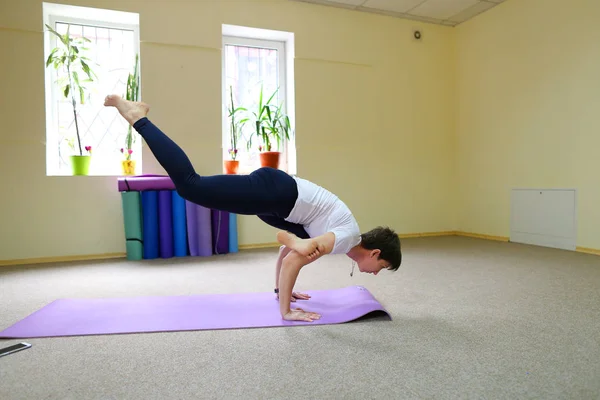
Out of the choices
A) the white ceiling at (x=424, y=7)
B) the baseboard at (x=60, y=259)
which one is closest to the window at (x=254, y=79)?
the white ceiling at (x=424, y=7)

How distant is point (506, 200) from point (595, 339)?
3197mm

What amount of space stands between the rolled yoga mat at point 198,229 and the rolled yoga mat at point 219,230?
102 mm

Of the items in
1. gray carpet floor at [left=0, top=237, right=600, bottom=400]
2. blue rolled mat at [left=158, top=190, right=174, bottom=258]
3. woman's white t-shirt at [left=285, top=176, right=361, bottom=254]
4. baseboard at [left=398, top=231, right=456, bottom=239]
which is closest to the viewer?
gray carpet floor at [left=0, top=237, right=600, bottom=400]

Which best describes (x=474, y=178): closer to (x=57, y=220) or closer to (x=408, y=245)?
(x=408, y=245)

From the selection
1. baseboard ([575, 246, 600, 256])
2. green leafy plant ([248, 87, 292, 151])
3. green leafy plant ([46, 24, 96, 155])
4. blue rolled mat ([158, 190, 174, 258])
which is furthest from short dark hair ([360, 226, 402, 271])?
green leafy plant ([46, 24, 96, 155])

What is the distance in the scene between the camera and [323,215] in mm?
1981

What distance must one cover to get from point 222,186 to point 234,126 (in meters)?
2.67

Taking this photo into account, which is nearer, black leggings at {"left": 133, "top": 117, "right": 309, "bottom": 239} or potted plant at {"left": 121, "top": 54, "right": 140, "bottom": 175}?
black leggings at {"left": 133, "top": 117, "right": 309, "bottom": 239}

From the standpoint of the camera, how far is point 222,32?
14.2 feet

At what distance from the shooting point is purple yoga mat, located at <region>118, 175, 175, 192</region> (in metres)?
3.60

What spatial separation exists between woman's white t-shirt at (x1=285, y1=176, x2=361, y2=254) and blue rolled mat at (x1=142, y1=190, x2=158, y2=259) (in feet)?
6.60

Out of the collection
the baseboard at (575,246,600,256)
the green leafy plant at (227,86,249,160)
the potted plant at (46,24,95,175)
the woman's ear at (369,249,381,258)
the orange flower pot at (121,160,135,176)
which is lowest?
the baseboard at (575,246,600,256)

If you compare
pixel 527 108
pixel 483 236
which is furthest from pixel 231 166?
pixel 527 108

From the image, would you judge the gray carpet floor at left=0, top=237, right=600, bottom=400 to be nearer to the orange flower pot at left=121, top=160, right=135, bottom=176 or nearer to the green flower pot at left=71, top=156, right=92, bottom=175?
the green flower pot at left=71, top=156, right=92, bottom=175
